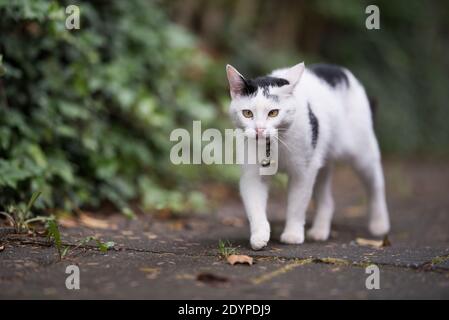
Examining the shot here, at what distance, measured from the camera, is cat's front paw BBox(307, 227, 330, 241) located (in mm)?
4160

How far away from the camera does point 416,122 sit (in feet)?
35.3

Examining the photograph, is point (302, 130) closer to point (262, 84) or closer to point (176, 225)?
point (262, 84)

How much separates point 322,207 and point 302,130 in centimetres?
105

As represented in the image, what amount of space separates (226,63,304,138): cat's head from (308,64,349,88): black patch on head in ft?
2.90

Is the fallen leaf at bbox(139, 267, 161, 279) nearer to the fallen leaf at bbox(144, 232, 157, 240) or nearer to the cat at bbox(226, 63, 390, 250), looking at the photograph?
the cat at bbox(226, 63, 390, 250)

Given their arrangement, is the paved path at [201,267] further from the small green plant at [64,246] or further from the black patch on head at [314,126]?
the black patch on head at [314,126]

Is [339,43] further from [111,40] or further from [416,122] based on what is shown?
[111,40]

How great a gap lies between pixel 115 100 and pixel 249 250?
8.31 ft

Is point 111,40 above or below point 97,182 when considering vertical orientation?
above

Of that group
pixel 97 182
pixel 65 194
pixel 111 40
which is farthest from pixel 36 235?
pixel 111 40


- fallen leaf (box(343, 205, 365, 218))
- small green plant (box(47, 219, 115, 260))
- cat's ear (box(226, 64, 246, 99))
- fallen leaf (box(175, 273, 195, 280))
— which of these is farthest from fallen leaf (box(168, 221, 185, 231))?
fallen leaf (box(343, 205, 365, 218))
